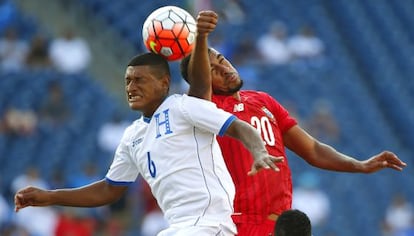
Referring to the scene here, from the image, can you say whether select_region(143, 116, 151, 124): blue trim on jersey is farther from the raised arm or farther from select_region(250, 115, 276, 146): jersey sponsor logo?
select_region(250, 115, 276, 146): jersey sponsor logo

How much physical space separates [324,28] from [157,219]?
6.10 metres

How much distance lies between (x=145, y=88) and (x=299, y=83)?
417 inches

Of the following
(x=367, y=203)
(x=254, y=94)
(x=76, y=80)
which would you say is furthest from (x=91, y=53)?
(x=254, y=94)

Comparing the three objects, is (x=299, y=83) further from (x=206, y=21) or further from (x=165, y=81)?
(x=206, y=21)

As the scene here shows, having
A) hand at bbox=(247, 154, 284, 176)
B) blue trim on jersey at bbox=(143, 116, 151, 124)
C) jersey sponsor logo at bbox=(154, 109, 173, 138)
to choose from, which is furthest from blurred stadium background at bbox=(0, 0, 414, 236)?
hand at bbox=(247, 154, 284, 176)

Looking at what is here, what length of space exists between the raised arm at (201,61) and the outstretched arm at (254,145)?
1.07 feet

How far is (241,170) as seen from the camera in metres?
6.91

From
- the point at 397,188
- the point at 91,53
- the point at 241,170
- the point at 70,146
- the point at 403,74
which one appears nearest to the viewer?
the point at 241,170

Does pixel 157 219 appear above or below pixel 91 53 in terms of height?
below

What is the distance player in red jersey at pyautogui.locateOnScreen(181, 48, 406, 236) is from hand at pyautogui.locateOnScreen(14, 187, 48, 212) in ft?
3.87

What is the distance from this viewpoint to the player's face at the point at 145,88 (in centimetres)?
636

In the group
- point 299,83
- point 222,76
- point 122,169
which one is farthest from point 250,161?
point 299,83

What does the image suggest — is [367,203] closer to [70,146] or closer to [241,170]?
[70,146]

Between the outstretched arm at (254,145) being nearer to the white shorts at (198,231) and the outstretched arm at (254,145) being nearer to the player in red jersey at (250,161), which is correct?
the white shorts at (198,231)
